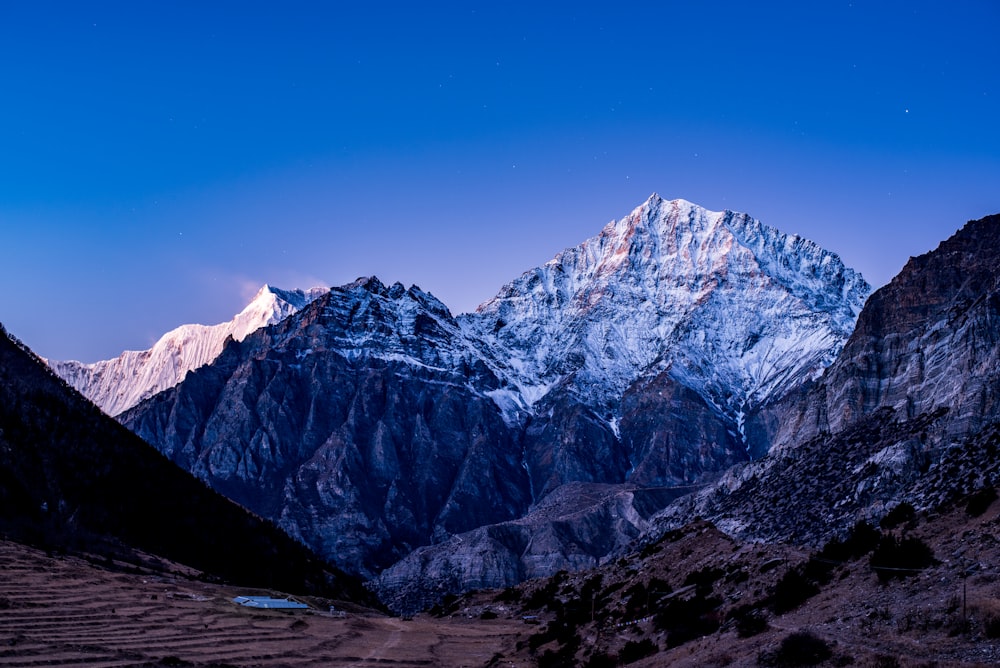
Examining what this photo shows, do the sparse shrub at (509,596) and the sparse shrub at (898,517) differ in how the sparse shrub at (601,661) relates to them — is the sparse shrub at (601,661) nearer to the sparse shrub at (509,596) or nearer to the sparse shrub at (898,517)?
the sparse shrub at (898,517)

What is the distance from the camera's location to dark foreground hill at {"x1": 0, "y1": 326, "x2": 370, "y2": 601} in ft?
265

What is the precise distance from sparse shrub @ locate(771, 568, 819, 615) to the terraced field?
70.4 feet

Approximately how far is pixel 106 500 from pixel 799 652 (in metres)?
81.0

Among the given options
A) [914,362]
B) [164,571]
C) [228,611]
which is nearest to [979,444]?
[914,362]

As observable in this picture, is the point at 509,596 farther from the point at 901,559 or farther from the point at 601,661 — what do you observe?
the point at 901,559

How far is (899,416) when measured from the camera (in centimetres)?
9044

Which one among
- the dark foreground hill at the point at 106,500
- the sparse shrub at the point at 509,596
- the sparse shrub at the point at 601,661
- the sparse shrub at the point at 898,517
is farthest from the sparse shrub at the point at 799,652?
the sparse shrub at the point at 509,596

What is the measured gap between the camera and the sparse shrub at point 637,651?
43.0 meters

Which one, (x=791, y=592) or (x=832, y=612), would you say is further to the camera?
(x=791, y=592)

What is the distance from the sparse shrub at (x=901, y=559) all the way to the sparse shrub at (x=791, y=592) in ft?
10.9

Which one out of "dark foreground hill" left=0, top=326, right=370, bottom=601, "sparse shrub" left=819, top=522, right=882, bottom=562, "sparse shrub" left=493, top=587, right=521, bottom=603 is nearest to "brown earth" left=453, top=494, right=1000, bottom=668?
"sparse shrub" left=819, top=522, right=882, bottom=562

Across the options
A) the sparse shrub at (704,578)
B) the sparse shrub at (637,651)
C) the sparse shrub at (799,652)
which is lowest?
the sparse shrub at (637,651)

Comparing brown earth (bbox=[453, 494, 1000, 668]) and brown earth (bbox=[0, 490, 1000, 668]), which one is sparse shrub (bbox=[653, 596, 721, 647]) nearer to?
brown earth (bbox=[453, 494, 1000, 668])

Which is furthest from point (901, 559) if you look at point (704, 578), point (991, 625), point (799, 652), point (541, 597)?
point (541, 597)
